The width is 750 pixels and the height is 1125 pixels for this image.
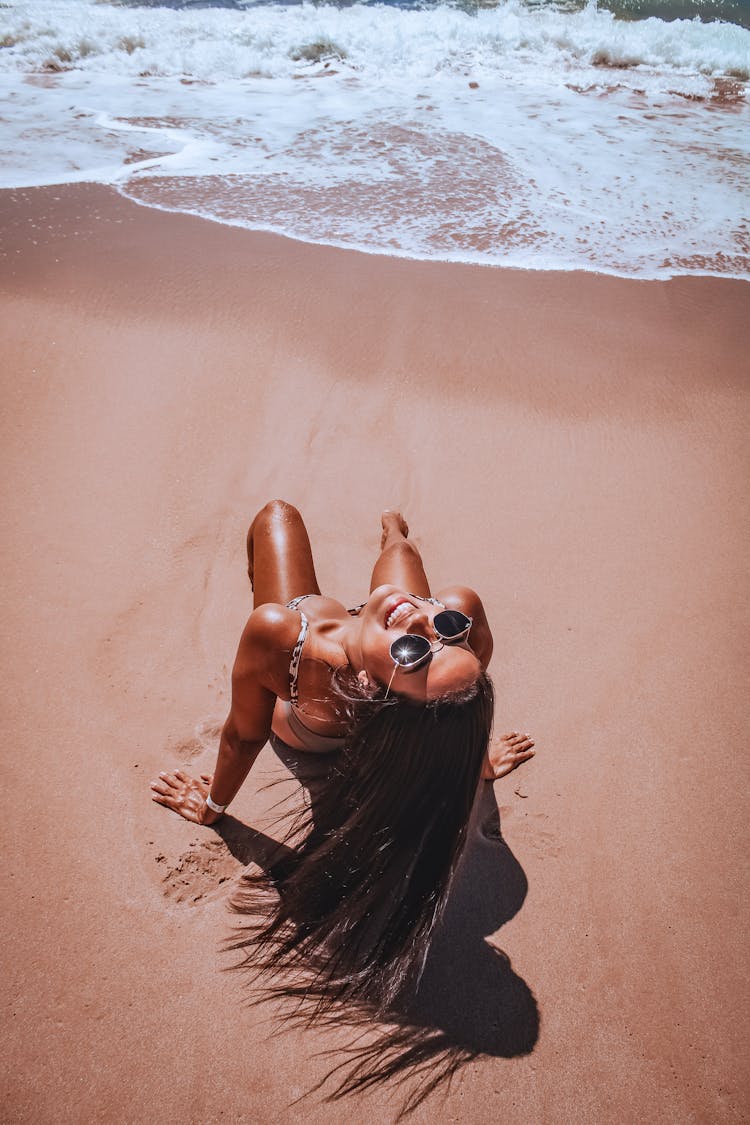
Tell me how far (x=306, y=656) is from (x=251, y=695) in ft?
0.72

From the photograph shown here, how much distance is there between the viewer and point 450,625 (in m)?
1.73

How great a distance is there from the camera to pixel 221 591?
3043 mm

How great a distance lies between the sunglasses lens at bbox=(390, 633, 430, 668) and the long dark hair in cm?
11

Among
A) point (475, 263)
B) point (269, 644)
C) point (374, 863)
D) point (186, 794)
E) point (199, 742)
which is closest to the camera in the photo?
point (374, 863)

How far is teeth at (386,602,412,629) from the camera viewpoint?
5.94 feet

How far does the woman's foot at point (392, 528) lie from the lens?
10.3ft

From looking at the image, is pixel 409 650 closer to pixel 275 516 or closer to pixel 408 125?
pixel 275 516

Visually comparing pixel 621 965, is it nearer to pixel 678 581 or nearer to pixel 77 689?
pixel 678 581

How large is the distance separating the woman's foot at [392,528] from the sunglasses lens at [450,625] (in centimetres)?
136

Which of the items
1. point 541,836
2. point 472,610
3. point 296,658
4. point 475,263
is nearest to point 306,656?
point 296,658

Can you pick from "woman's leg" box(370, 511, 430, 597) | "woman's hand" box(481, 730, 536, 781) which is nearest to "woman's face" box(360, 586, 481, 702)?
"woman's leg" box(370, 511, 430, 597)

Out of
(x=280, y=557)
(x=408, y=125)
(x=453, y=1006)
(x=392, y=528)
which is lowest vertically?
(x=453, y=1006)

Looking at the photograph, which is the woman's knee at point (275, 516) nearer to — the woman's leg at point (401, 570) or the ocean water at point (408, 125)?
the woman's leg at point (401, 570)

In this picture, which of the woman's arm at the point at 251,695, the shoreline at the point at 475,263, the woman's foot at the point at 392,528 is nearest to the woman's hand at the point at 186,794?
the woman's arm at the point at 251,695
